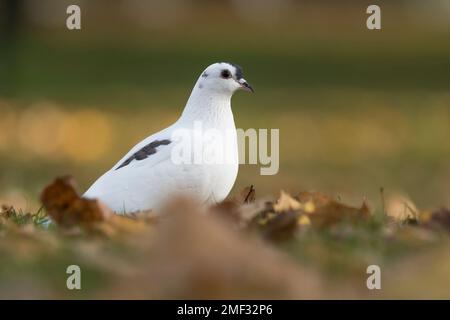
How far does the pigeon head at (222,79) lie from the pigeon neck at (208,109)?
0.03 meters

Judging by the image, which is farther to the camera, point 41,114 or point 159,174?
point 41,114

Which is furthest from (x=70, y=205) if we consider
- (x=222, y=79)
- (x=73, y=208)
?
(x=222, y=79)

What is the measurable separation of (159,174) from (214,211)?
4.02ft

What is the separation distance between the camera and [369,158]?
12672mm

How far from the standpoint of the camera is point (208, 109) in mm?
5754

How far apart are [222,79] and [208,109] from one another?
19 cm

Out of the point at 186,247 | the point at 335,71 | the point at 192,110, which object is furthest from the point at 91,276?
the point at 335,71

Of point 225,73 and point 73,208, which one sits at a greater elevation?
point 225,73

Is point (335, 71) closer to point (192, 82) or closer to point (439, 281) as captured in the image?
point (192, 82)

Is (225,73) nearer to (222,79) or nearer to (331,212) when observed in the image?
(222,79)

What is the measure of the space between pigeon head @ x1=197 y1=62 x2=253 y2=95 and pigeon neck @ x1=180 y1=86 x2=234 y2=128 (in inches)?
1.1

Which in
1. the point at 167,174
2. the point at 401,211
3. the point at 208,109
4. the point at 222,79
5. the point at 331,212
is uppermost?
the point at 222,79

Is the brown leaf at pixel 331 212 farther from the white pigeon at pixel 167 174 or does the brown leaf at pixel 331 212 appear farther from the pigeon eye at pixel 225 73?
the pigeon eye at pixel 225 73

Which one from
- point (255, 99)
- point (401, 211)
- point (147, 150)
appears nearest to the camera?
point (401, 211)
